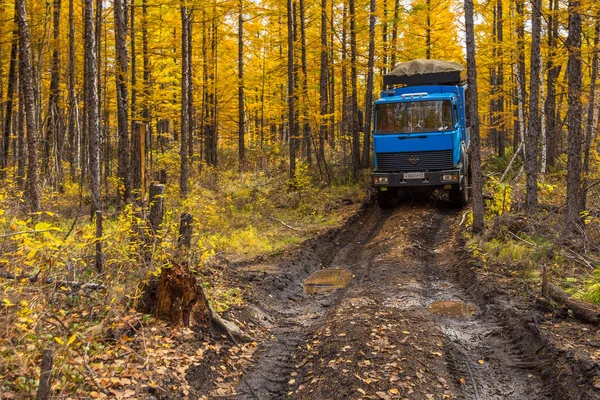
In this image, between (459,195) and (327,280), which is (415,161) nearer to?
(459,195)

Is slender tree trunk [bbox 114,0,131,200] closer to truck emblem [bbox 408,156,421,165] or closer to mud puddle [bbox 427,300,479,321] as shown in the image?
mud puddle [bbox 427,300,479,321]

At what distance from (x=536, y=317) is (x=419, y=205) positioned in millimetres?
8936

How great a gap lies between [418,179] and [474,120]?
3248 mm

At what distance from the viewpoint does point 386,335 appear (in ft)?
18.4

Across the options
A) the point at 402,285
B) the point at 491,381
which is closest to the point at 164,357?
the point at 491,381

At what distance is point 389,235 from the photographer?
37.6 feet

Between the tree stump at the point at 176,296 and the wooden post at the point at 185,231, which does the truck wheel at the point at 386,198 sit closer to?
the wooden post at the point at 185,231

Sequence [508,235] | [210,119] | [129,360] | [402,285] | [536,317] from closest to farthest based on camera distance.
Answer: [129,360], [536,317], [402,285], [508,235], [210,119]

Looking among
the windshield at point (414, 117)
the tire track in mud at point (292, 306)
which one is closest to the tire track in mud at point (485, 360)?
the tire track in mud at point (292, 306)

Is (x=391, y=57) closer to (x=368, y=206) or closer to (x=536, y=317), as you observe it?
(x=368, y=206)

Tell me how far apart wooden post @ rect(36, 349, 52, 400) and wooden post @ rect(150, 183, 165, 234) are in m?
3.38

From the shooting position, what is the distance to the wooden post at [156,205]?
675 centimetres

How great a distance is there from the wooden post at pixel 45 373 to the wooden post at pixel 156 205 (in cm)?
338

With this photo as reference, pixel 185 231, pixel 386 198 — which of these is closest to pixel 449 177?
pixel 386 198
